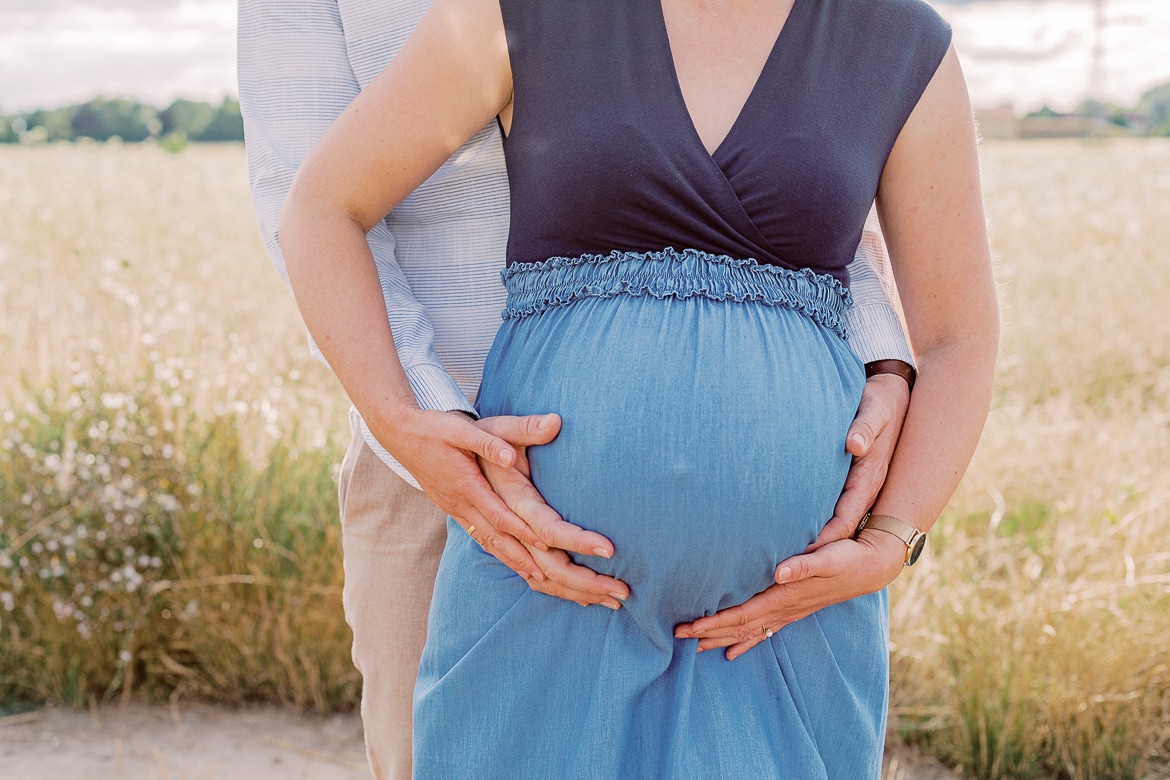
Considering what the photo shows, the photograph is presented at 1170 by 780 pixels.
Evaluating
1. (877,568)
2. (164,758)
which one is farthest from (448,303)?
(164,758)

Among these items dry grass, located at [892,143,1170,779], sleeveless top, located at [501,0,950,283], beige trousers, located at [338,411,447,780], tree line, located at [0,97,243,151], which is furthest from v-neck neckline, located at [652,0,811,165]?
tree line, located at [0,97,243,151]

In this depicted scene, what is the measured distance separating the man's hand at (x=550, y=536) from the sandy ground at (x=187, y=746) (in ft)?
7.11

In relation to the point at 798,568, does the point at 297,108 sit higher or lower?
higher

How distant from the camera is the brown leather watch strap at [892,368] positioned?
1632 millimetres

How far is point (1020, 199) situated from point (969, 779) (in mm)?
11361

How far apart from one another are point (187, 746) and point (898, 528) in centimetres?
277

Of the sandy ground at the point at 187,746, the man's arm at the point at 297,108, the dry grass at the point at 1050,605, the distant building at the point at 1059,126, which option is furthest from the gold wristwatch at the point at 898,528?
the distant building at the point at 1059,126

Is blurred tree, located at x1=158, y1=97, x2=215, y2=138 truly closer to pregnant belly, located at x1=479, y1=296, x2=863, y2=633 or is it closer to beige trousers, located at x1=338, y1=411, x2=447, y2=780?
beige trousers, located at x1=338, y1=411, x2=447, y2=780

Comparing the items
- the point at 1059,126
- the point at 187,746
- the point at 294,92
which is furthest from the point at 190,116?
the point at 294,92

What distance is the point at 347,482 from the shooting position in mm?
1906

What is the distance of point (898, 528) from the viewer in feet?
4.84

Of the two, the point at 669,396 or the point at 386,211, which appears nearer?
the point at 669,396

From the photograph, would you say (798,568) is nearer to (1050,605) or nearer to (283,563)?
(1050,605)

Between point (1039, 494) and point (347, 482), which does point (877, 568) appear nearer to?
point (347, 482)
